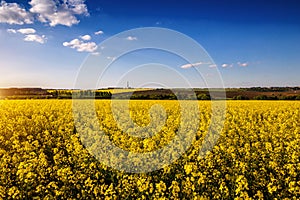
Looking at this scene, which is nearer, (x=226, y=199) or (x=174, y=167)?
(x=226, y=199)

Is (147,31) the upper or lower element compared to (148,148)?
upper

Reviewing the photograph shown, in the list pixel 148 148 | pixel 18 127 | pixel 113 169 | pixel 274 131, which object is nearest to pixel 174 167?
pixel 148 148

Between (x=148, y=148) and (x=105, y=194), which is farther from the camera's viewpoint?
(x=148, y=148)

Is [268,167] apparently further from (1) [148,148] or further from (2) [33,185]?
(2) [33,185]

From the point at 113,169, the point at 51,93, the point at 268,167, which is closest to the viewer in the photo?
the point at 113,169

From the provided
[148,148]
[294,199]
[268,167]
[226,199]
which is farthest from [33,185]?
[268,167]

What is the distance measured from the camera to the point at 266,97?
36625 millimetres

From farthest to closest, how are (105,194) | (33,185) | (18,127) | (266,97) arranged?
1. (266,97)
2. (18,127)
3. (33,185)
4. (105,194)

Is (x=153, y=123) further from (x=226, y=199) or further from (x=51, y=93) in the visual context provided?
(x=51, y=93)

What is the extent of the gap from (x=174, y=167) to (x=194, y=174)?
4.18 ft

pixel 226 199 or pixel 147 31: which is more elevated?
pixel 147 31

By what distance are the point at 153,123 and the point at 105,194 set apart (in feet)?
24.2

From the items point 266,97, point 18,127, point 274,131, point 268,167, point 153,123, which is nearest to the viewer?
point 268,167

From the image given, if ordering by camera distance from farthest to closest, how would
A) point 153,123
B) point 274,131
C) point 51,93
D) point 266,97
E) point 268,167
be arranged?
point 51,93 < point 266,97 < point 153,123 < point 274,131 < point 268,167
